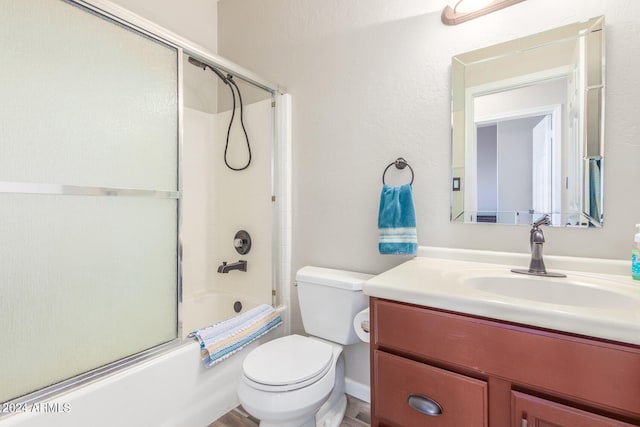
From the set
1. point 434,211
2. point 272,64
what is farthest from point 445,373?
point 272,64

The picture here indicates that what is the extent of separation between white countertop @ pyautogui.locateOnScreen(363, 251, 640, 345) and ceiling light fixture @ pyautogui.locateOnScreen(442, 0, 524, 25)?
3.44 ft

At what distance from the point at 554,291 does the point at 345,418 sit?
1.12m

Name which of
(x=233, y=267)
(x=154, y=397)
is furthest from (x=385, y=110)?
(x=154, y=397)

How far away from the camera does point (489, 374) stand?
0.76 meters

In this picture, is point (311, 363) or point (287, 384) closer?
point (287, 384)

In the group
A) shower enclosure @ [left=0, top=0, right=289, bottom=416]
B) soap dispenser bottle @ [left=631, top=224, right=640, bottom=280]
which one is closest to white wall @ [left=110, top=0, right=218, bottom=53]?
shower enclosure @ [left=0, top=0, right=289, bottom=416]

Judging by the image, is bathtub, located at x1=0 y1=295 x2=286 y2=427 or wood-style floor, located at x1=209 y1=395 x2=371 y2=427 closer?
bathtub, located at x1=0 y1=295 x2=286 y2=427

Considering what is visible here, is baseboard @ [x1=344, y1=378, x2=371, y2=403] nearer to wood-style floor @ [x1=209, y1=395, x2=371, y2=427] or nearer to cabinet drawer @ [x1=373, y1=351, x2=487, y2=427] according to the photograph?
wood-style floor @ [x1=209, y1=395, x2=371, y2=427]

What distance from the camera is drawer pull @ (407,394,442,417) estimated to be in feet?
2.74

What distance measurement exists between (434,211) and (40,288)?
1.61m

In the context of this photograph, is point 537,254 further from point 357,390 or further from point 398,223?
point 357,390

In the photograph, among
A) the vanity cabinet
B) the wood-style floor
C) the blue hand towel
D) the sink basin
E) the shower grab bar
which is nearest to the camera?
the vanity cabinet

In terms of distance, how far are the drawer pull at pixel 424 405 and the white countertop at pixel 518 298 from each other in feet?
0.89

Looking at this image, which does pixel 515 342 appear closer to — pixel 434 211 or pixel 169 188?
pixel 434 211
